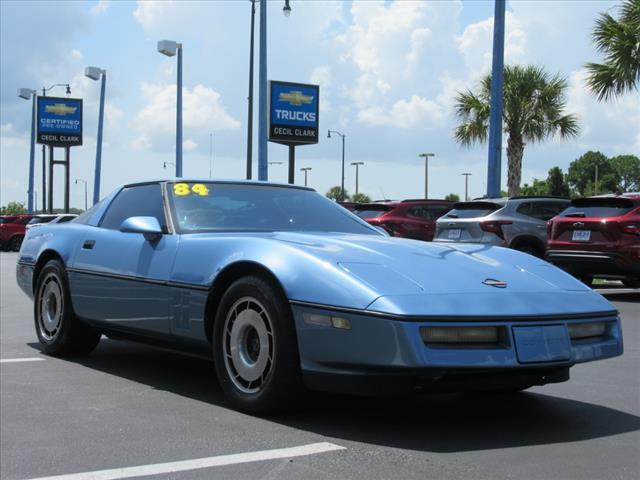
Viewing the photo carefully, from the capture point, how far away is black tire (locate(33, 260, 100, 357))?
6.59m

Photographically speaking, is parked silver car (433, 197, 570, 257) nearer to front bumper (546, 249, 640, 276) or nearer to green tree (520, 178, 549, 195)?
front bumper (546, 249, 640, 276)

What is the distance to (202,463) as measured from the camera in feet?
12.5

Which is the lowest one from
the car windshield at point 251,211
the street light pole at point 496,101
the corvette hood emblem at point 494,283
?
the corvette hood emblem at point 494,283

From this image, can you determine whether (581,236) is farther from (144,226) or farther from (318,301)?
(318,301)

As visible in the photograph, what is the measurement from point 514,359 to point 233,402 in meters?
1.59

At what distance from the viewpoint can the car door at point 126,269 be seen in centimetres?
546

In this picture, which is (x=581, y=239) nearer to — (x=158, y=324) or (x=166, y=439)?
(x=158, y=324)

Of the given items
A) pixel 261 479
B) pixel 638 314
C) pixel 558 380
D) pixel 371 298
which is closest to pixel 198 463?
pixel 261 479

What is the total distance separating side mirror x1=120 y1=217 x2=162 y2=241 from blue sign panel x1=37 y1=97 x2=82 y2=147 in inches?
→ 1742

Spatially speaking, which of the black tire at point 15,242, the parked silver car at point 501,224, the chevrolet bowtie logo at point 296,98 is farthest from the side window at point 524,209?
the black tire at point 15,242

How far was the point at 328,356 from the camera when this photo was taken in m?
4.23

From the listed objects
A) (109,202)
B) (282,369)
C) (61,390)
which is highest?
(109,202)

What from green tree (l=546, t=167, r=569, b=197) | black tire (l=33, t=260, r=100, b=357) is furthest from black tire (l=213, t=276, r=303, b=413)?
green tree (l=546, t=167, r=569, b=197)

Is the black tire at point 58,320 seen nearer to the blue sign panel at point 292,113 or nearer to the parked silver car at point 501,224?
the parked silver car at point 501,224
